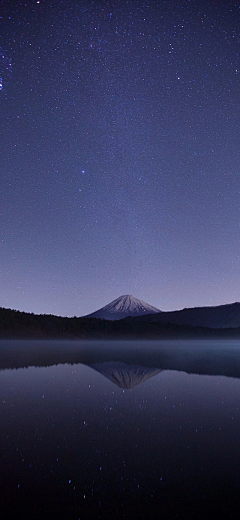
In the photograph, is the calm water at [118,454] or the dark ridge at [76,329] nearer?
the calm water at [118,454]

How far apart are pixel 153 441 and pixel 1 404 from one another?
A: 592 cm

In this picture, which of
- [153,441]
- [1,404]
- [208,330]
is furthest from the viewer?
[208,330]

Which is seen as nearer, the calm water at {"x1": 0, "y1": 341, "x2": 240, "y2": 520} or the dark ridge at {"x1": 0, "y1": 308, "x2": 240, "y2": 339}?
the calm water at {"x1": 0, "y1": 341, "x2": 240, "y2": 520}

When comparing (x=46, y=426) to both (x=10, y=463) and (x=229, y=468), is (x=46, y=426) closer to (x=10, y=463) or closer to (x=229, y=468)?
(x=10, y=463)

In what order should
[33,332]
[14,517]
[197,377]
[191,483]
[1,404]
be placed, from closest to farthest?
1. [14,517]
2. [191,483]
3. [1,404]
4. [197,377]
5. [33,332]

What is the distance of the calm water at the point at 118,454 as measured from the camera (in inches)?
187

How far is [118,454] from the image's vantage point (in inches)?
265

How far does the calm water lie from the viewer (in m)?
4.74

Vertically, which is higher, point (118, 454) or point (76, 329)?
point (76, 329)

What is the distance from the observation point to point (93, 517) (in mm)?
4426

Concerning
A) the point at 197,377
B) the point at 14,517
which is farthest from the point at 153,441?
the point at 197,377

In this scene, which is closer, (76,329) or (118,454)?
(118,454)

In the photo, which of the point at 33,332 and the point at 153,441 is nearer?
the point at 153,441

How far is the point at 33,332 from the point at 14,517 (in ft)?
350
